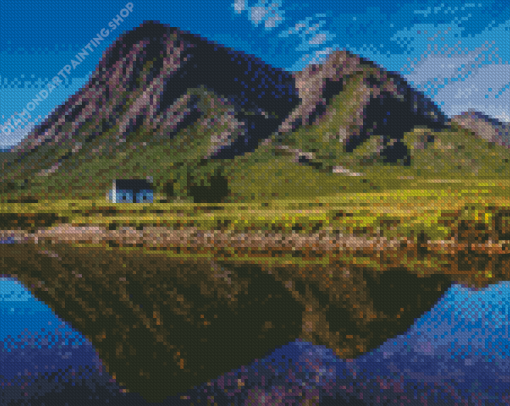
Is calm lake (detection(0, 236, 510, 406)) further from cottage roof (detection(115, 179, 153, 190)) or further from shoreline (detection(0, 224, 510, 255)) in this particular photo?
cottage roof (detection(115, 179, 153, 190))

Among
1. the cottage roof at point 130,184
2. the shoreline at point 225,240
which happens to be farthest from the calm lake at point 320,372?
the cottage roof at point 130,184

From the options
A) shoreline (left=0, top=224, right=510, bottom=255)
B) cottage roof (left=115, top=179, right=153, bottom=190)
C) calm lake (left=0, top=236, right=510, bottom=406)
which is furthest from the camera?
cottage roof (left=115, top=179, right=153, bottom=190)

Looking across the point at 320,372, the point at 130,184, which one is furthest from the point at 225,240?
the point at 130,184

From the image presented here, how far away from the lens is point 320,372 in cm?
1401

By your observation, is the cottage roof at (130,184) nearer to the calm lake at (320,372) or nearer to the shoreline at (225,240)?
the shoreline at (225,240)

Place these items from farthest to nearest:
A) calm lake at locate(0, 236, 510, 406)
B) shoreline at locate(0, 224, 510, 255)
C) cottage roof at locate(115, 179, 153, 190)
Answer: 1. cottage roof at locate(115, 179, 153, 190)
2. shoreline at locate(0, 224, 510, 255)
3. calm lake at locate(0, 236, 510, 406)

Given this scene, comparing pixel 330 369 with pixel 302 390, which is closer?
pixel 302 390

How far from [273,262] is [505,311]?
18.9 metres

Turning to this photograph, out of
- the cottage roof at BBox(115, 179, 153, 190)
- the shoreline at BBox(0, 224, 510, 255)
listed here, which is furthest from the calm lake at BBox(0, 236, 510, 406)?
the cottage roof at BBox(115, 179, 153, 190)

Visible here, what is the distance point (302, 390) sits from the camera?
12742 mm

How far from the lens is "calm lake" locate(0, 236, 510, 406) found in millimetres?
12406

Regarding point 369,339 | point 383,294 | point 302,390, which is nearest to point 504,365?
point 369,339

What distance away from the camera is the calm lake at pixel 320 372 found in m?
12.4

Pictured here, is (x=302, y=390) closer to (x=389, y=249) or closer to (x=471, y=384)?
(x=471, y=384)
